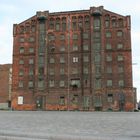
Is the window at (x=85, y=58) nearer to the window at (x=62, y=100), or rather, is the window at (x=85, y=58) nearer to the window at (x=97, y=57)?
the window at (x=97, y=57)

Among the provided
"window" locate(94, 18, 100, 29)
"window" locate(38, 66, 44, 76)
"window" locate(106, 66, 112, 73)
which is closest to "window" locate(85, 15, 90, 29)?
"window" locate(94, 18, 100, 29)

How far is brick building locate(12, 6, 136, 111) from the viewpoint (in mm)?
88125

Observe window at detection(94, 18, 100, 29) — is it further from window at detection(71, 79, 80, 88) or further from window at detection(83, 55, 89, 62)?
window at detection(71, 79, 80, 88)

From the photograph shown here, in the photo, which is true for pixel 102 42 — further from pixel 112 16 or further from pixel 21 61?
pixel 21 61

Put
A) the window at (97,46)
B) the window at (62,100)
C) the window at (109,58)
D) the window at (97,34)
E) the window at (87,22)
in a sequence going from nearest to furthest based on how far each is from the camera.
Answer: the window at (62,100)
the window at (109,58)
the window at (97,46)
the window at (97,34)
the window at (87,22)

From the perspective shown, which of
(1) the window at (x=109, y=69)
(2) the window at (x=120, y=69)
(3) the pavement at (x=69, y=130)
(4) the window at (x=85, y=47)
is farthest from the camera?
(4) the window at (x=85, y=47)

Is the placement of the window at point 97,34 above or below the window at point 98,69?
above

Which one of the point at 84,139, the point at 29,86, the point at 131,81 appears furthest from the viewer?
the point at 29,86

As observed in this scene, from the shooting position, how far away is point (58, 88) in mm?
90625

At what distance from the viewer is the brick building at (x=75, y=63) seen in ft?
289

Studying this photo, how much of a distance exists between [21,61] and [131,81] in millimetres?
28821

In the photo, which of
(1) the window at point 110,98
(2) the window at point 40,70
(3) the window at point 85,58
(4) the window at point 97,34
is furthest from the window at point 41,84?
(4) the window at point 97,34

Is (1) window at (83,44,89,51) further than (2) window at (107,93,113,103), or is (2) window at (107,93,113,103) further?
(1) window at (83,44,89,51)

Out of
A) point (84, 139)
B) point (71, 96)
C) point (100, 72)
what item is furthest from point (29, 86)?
point (84, 139)
